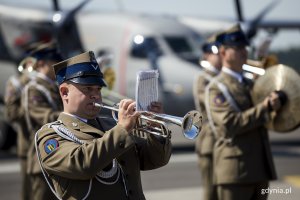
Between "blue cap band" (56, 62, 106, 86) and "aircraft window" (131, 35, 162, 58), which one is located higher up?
"aircraft window" (131, 35, 162, 58)

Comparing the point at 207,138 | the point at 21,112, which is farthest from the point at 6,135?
the point at 207,138

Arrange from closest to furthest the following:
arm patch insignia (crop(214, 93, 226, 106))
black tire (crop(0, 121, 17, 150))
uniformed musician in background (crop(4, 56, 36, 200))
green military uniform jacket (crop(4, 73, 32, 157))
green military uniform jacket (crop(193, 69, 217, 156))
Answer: arm patch insignia (crop(214, 93, 226, 106)), green military uniform jacket (crop(193, 69, 217, 156)), uniformed musician in background (crop(4, 56, 36, 200)), green military uniform jacket (crop(4, 73, 32, 157)), black tire (crop(0, 121, 17, 150))

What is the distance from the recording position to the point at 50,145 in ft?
12.2

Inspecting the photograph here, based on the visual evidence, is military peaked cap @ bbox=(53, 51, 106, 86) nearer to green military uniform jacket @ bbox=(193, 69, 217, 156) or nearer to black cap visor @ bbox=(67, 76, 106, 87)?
black cap visor @ bbox=(67, 76, 106, 87)

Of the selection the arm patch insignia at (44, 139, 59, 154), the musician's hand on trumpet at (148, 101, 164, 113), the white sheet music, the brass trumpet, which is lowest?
the arm patch insignia at (44, 139, 59, 154)

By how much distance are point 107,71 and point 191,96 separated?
244 inches

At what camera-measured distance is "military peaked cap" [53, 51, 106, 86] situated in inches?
148

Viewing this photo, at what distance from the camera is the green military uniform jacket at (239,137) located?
5.61m

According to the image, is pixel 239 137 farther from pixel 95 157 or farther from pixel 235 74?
pixel 95 157

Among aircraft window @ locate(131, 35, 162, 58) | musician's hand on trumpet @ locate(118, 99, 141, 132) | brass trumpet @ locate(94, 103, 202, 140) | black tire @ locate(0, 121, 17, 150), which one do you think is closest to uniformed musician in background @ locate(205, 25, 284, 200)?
brass trumpet @ locate(94, 103, 202, 140)

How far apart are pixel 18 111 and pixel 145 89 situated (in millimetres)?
4359

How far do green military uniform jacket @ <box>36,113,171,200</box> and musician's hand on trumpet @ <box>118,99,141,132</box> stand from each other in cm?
3

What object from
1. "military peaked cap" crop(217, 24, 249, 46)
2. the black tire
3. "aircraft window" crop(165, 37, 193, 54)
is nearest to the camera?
"military peaked cap" crop(217, 24, 249, 46)

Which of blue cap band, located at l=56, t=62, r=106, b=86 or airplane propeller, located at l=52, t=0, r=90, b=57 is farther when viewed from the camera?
airplane propeller, located at l=52, t=0, r=90, b=57
